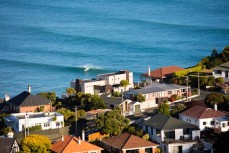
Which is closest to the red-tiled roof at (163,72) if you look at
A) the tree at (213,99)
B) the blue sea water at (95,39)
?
the tree at (213,99)

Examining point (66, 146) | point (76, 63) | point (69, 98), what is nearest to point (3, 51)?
point (76, 63)

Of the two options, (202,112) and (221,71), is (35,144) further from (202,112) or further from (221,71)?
(221,71)

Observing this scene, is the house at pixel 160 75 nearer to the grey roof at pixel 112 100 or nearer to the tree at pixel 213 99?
the grey roof at pixel 112 100

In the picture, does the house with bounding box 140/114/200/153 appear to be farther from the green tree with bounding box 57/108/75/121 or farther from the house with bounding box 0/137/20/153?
the house with bounding box 0/137/20/153

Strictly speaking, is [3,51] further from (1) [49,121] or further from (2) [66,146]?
(2) [66,146]

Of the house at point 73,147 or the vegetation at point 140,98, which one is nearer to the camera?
the house at point 73,147

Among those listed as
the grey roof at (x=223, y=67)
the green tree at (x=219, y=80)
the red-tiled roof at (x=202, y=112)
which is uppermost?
the grey roof at (x=223, y=67)

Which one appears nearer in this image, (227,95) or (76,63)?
(227,95)
